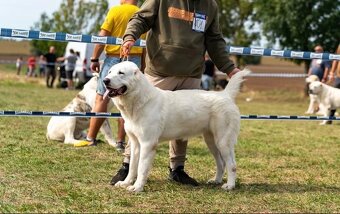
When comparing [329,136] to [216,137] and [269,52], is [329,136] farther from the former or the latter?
[216,137]

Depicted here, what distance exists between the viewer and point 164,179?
5.39 metres

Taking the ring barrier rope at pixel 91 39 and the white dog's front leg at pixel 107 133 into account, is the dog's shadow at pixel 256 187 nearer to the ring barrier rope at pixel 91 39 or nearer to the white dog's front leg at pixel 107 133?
the ring barrier rope at pixel 91 39

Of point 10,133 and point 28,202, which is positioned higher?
point 28,202

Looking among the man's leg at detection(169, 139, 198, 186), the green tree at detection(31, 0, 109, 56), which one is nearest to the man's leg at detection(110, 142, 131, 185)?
the man's leg at detection(169, 139, 198, 186)

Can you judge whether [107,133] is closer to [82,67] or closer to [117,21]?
[117,21]

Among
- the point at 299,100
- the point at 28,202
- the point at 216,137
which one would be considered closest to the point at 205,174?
the point at 216,137

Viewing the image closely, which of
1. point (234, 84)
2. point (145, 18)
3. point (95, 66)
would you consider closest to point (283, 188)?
point (234, 84)

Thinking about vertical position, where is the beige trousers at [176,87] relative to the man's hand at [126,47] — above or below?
below

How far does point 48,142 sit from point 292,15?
60.9 feet

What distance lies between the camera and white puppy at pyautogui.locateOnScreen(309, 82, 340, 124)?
13.1m

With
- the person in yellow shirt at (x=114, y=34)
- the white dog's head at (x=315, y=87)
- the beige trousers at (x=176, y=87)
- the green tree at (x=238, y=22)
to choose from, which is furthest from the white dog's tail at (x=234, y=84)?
the green tree at (x=238, y=22)

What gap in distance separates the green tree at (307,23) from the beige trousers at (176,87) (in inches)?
782

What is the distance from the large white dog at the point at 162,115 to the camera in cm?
452

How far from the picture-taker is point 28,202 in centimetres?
415
